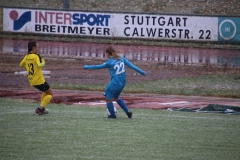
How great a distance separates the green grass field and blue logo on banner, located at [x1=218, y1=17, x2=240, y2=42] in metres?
19.9

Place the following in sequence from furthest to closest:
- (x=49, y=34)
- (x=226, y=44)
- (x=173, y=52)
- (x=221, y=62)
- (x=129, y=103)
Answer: (x=49, y=34) → (x=226, y=44) → (x=173, y=52) → (x=221, y=62) → (x=129, y=103)

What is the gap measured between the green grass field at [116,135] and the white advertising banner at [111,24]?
19.9 m

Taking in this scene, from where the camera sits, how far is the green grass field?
10016mm

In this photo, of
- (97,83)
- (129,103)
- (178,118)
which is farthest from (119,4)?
(178,118)

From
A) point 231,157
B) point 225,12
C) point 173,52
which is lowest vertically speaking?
point 231,157

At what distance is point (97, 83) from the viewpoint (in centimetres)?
2252

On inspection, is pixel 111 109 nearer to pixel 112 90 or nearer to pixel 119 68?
pixel 112 90

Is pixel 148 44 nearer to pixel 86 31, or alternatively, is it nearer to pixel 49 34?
pixel 86 31

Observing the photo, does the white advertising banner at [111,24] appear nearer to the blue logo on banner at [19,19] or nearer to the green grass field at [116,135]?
the blue logo on banner at [19,19]

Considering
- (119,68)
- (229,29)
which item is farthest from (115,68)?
(229,29)

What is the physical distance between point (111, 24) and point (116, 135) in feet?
82.9

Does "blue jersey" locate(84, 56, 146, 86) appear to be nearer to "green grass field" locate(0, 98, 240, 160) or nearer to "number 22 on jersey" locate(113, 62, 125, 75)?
"number 22 on jersey" locate(113, 62, 125, 75)

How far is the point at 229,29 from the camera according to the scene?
3472 centimetres

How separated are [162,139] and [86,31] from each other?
2625cm
